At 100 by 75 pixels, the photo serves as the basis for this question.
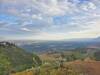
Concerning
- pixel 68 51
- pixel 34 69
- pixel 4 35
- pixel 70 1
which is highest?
pixel 70 1

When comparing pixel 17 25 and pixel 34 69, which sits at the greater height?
pixel 17 25

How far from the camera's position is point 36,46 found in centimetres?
A: 523

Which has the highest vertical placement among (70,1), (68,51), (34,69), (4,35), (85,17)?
(70,1)

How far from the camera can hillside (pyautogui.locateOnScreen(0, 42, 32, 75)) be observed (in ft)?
16.5

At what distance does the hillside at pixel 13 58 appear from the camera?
199 inches

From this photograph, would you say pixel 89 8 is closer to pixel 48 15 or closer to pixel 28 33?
pixel 48 15

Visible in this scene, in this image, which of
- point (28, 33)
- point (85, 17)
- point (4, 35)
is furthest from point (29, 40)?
point (85, 17)

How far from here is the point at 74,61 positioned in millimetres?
5129

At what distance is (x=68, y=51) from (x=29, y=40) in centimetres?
80

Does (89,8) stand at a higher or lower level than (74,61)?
higher

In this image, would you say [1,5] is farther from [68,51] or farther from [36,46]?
[68,51]

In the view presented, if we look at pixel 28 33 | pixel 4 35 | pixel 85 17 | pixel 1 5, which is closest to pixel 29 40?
pixel 28 33

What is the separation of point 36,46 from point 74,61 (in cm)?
80

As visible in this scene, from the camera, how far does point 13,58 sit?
510 centimetres
